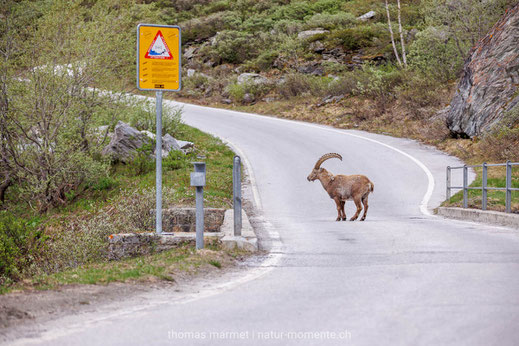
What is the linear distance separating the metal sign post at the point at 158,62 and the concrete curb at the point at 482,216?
6949 mm

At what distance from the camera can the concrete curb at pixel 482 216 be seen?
37.9 ft

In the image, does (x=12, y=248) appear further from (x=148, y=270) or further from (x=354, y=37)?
(x=354, y=37)

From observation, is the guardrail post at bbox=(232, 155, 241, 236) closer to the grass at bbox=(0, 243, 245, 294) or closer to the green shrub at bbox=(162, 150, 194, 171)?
the grass at bbox=(0, 243, 245, 294)

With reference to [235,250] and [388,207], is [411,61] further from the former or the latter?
[235,250]

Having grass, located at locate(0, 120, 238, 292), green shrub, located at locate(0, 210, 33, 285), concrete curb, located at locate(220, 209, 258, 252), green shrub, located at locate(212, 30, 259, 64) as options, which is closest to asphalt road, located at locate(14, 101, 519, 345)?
concrete curb, located at locate(220, 209, 258, 252)

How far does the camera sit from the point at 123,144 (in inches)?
846

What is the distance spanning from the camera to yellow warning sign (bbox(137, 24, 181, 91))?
9.18 m

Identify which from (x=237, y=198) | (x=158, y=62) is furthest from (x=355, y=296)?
(x=158, y=62)

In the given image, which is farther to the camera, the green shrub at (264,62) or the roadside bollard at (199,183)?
the green shrub at (264,62)

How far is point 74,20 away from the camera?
60.3ft

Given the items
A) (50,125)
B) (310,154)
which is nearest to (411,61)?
(310,154)

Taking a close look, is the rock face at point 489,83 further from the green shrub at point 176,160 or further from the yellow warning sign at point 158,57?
the yellow warning sign at point 158,57

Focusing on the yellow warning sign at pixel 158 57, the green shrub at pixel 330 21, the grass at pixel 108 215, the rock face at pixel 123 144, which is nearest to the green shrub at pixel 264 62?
the green shrub at pixel 330 21

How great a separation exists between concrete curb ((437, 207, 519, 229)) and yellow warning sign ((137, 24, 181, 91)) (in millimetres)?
7063
